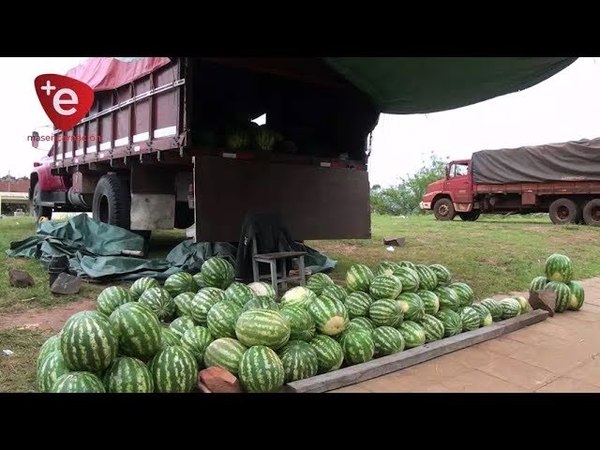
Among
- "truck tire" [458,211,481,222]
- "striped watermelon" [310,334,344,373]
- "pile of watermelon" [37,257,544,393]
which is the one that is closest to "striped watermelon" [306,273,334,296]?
"pile of watermelon" [37,257,544,393]

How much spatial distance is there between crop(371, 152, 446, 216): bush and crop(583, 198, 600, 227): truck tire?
55.6ft

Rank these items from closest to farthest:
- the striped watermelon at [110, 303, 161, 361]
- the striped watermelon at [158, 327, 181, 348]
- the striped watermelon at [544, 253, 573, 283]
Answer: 1. the striped watermelon at [110, 303, 161, 361]
2. the striped watermelon at [158, 327, 181, 348]
3. the striped watermelon at [544, 253, 573, 283]

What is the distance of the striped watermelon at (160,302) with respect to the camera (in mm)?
4133

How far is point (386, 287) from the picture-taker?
13.3 feet

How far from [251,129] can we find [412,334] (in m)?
4.30

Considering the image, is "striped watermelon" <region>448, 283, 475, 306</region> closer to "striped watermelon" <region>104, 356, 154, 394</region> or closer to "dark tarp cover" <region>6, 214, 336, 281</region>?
"dark tarp cover" <region>6, 214, 336, 281</region>

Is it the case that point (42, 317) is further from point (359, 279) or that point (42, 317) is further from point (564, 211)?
point (564, 211)

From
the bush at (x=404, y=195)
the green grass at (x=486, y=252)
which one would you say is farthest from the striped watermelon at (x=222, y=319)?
the bush at (x=404, y=195)

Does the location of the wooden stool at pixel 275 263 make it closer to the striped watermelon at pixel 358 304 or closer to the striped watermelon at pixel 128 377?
the striped watermelon at pixel 358 304

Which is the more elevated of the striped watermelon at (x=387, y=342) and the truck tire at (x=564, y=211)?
the truck tire at (x=564, y=211)

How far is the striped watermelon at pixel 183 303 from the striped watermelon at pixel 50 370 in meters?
1.38

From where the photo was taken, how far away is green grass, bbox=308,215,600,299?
739 cm
